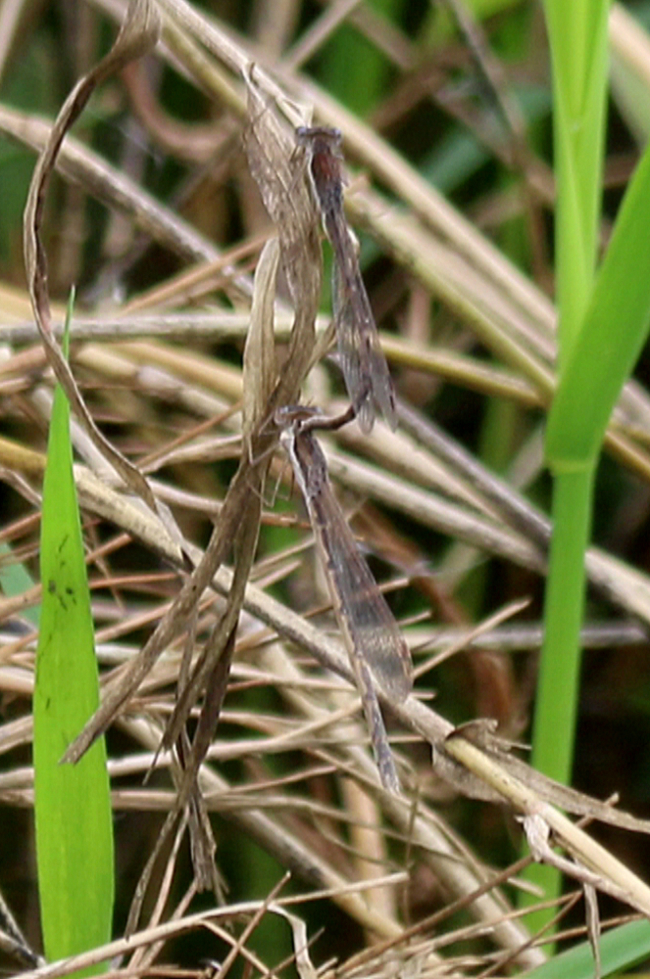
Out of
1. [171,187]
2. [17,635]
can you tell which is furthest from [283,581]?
[171,187]

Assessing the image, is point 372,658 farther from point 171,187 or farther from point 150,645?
point 171,187

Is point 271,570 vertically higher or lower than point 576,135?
lower

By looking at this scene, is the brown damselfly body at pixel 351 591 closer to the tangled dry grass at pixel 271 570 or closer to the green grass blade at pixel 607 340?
the tangled dry grass at pixel 271 570

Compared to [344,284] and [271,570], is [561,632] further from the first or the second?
[344,284]

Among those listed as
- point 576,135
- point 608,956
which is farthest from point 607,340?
point 608,956

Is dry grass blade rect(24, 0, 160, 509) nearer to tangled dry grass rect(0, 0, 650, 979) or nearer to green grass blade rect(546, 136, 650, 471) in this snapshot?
tangled dry grass rect(0, 0, 650, 979)

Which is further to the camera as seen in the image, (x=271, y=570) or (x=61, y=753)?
(x=271, y=570)

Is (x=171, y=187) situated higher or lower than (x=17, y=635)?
higher

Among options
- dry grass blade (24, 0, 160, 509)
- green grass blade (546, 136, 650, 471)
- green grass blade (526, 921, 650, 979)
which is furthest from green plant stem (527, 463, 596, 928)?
dry grass blade (24, 0, 160, 509)

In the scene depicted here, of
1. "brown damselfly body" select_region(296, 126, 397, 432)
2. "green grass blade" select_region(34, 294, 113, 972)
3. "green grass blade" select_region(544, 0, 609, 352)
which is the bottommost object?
"green grass blade" select_region(34, 294, 113, 972)
